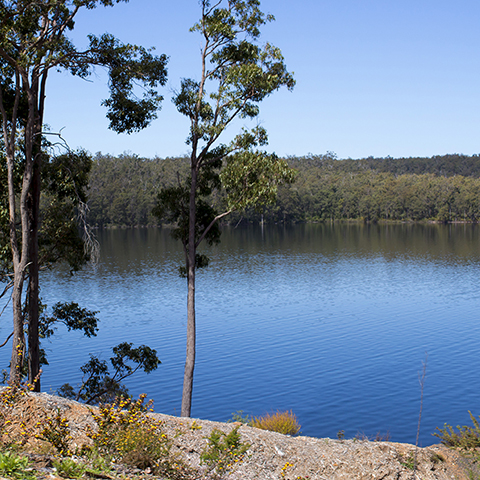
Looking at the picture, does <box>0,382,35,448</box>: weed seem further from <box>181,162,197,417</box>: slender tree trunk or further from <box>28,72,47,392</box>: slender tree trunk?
<box>181,162,197,417</box>: slender tree trunk

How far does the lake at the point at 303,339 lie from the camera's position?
19203mm

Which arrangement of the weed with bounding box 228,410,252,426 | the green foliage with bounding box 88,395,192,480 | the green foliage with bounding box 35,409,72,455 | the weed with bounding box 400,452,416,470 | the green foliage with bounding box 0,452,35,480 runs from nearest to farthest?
the green foliage with bounding box 0,452,35,480 → the green foliage with bounding box 35,409,72,455 → the green foliage with bounding box 88,395,192,480 → the weed with bounding box 400,452,416,470 → the weed with bounding box 228,410,252,426

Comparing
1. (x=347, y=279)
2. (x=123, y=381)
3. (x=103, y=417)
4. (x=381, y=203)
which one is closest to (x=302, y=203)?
(x=381, y=203)

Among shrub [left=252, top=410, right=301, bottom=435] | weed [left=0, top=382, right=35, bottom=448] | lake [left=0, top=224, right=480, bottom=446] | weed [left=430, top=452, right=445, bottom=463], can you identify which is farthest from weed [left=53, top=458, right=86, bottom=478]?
lake [left=0, top=224, right=480, bottom=446]

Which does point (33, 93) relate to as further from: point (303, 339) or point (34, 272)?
point (303, 339)

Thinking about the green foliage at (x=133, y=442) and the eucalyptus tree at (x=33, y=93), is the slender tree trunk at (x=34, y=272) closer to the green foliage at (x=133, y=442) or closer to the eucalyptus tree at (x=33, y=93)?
the eucalyptus tree at (x=33, y=93)

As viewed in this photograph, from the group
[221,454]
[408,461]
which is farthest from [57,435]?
[408,461]

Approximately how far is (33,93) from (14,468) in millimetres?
11111

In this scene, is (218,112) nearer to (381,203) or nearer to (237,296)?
(237,296)

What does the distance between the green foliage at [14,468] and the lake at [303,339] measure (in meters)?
12.6

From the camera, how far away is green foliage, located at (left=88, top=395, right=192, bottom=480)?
6.91 m

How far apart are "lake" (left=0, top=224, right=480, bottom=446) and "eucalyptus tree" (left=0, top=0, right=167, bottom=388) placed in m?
7.52

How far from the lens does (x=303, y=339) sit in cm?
2766

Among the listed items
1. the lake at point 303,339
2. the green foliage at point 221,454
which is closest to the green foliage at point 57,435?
the green foliage at point 221,454
